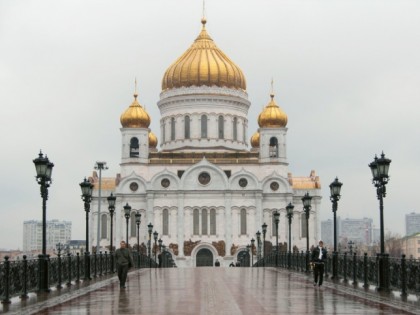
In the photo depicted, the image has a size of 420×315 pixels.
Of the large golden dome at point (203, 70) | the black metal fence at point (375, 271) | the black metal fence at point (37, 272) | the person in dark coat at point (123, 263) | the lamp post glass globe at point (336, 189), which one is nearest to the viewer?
the black metal fence at point (37, 272)

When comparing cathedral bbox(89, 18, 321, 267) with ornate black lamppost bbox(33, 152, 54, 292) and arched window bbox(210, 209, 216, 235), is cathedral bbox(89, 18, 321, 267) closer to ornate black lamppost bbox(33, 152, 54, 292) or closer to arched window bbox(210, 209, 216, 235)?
arched window bbox(210, 209, 216, 235)

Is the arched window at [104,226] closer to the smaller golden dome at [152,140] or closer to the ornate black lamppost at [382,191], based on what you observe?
the smaller golden dome at [152,140]

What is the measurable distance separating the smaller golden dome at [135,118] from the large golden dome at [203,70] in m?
5.19

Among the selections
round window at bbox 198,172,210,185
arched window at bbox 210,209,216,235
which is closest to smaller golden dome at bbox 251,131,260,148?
round window at bbox 198,172,210,185

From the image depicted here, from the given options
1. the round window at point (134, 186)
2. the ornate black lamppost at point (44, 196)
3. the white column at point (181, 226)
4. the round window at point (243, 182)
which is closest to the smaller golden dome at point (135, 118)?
the round window at point (134, 186)

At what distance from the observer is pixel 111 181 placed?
90312 millimetres

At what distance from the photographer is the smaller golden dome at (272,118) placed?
86.6 meters

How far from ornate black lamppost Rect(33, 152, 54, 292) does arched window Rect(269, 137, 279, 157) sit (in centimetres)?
6206

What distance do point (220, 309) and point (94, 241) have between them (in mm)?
69836

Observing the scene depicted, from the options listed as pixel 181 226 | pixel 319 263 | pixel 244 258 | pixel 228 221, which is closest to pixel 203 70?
pixel 228 221

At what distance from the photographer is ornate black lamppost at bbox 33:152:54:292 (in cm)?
2398

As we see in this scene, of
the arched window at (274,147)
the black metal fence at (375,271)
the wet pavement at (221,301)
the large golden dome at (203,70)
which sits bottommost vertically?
the wet pavement at (221,301)

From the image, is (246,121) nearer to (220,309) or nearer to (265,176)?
(265,176)

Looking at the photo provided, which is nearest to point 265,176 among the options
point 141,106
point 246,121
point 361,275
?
point 246,121
